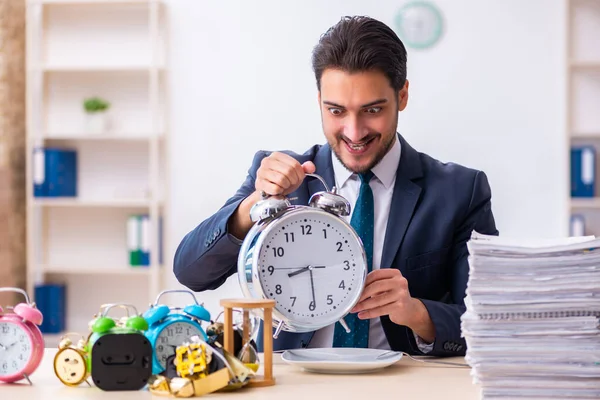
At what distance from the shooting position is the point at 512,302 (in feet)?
4.09

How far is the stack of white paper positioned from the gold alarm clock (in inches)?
24.1

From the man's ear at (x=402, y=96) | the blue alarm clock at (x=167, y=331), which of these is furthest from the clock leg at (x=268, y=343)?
the man's ear at (x=402, y=96)

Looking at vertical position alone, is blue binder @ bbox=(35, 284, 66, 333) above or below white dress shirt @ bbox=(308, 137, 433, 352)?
below

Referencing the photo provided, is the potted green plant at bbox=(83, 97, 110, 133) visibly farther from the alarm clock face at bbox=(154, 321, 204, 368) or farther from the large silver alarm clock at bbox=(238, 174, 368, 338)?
the alarm clock face at bbox=(154, 321, 204, 368)

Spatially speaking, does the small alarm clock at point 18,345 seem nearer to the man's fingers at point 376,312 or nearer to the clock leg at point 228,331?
the clock leg at point 228,331

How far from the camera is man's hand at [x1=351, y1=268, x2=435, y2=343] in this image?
162 cm


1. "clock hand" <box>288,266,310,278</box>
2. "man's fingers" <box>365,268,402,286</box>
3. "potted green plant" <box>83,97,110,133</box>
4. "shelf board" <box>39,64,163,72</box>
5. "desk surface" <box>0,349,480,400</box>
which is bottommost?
"desk surface" <box>0,349,480,400</box>

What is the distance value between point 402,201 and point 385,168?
0.34ft

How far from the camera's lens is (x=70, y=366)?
137 cm

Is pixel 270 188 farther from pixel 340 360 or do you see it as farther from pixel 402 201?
pixel 402 201

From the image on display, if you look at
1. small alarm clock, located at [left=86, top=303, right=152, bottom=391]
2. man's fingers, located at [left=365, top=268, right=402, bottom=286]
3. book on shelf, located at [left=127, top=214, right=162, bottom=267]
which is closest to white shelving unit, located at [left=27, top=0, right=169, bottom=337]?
book on shelf, located at [left=127, top=214, right=162, bottom=267]

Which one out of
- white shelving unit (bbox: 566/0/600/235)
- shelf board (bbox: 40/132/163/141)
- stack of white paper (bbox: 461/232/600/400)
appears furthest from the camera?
shelf board (bbox: 40/132/163/141)

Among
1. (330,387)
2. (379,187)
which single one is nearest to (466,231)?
(379,187)

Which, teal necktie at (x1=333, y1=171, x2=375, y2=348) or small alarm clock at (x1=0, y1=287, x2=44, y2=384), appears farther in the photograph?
teal necktie at (x1=333, y1=171, x2=375, y2=348)
